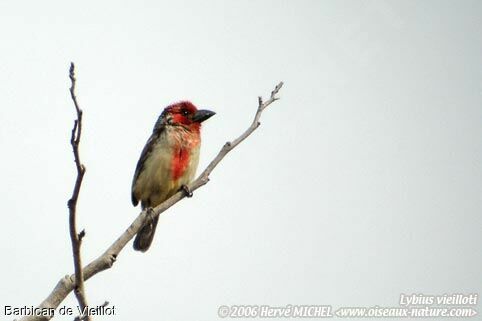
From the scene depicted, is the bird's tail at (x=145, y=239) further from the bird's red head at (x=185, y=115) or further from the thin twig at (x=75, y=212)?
the thin twig at (x=75, y=212)

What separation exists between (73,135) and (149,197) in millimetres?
4053

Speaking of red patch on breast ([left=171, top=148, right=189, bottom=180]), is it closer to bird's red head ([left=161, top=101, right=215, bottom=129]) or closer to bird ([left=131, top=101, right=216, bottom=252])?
bird ([left=131, top=101, right=216, bottom=252])

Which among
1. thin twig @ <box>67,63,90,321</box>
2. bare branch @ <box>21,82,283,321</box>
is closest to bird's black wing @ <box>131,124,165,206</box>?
bare branch @ <box>21,82,283,321</box>

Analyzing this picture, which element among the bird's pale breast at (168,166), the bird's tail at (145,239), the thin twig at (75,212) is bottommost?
the thin twig at (75,212)

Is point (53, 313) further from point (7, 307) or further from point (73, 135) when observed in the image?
point (7, 307)

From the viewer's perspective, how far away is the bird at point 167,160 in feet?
23.1

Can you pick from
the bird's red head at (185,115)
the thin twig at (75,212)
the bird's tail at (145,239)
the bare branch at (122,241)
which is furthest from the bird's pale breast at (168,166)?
the thin twig at (75,212)

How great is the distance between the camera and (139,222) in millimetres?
4203

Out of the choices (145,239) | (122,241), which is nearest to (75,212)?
(122,241)

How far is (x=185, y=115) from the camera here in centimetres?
755

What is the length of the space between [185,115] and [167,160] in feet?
2.38

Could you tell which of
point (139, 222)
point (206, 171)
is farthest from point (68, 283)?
point (206, 171)

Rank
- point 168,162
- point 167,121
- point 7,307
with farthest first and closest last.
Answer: point 167,121 → point 168,162 → point 7,307

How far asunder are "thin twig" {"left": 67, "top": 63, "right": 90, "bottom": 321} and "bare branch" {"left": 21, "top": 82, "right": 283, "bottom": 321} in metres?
0.06
